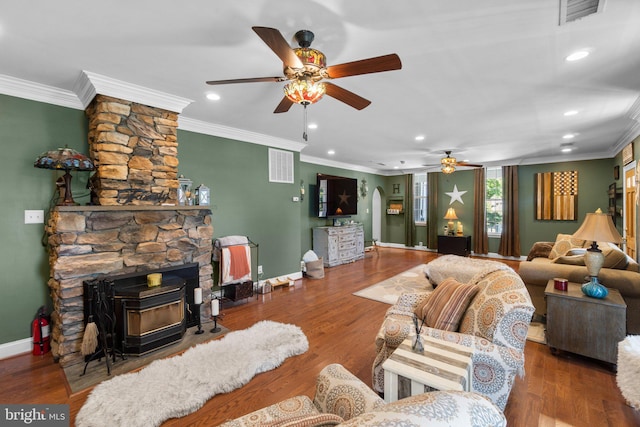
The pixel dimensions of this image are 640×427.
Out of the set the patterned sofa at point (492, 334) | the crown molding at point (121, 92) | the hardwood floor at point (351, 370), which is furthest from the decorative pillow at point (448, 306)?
the crown molding at point (121, 92)

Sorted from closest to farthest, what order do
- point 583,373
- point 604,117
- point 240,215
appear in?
point 583,373
point 604,117
point 240,215

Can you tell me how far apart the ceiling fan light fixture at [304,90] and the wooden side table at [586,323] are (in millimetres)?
2884

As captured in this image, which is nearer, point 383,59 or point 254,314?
point 383,59

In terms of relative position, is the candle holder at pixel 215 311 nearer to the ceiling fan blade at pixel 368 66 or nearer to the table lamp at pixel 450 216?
the ceiling fan blade at pixel 368 66

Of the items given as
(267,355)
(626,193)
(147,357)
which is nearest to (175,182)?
(147,357)

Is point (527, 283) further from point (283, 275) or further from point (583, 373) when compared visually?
point (283, 275)

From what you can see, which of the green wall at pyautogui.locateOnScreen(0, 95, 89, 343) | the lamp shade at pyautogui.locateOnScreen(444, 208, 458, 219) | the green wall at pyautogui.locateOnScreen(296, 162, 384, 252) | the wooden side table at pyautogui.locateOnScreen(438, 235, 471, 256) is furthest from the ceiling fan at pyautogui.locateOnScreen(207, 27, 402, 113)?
the lamp shade at pyautogui.locateOnScreen(444, 208, 458, 219)

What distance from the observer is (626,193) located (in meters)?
4.71

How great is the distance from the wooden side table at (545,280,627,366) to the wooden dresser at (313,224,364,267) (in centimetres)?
443

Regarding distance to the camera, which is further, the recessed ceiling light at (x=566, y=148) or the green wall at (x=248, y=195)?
the recessed ceiling light at (x=566, y=148)

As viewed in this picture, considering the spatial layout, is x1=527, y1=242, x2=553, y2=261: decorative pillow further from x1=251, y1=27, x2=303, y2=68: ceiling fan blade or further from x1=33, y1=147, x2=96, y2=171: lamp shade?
x1=33, y1=147, x2=96, y2=171: lamp shade

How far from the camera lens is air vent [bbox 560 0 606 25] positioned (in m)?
1.66

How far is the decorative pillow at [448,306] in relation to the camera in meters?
2.03

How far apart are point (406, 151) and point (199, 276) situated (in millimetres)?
4859
